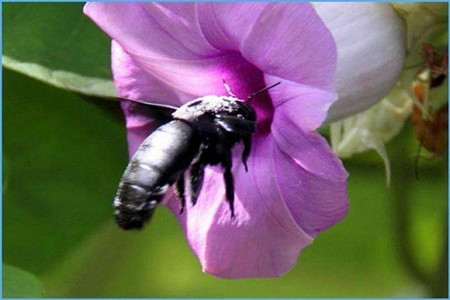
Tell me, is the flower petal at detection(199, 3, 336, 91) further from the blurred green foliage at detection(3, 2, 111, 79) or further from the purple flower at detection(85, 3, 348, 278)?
the blurred green foliage at detection(3, 2, 111, 79)

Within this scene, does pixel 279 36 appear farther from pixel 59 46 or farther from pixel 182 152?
pixel 59 46

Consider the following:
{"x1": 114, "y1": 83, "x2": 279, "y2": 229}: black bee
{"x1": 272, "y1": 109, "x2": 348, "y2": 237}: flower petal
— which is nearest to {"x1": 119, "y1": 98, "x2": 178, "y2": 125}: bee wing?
{"x1": 114, "y1": 83, "x2": 279, "y2": 229}: black bee

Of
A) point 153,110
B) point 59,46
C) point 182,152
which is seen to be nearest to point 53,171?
point 59,46

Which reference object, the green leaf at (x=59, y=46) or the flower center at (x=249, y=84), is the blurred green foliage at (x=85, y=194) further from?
the flower center at (x=249, y=84)

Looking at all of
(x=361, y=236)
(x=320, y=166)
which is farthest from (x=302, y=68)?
(x=361, y=236)

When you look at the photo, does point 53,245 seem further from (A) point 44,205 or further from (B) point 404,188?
(B) point 404,188
